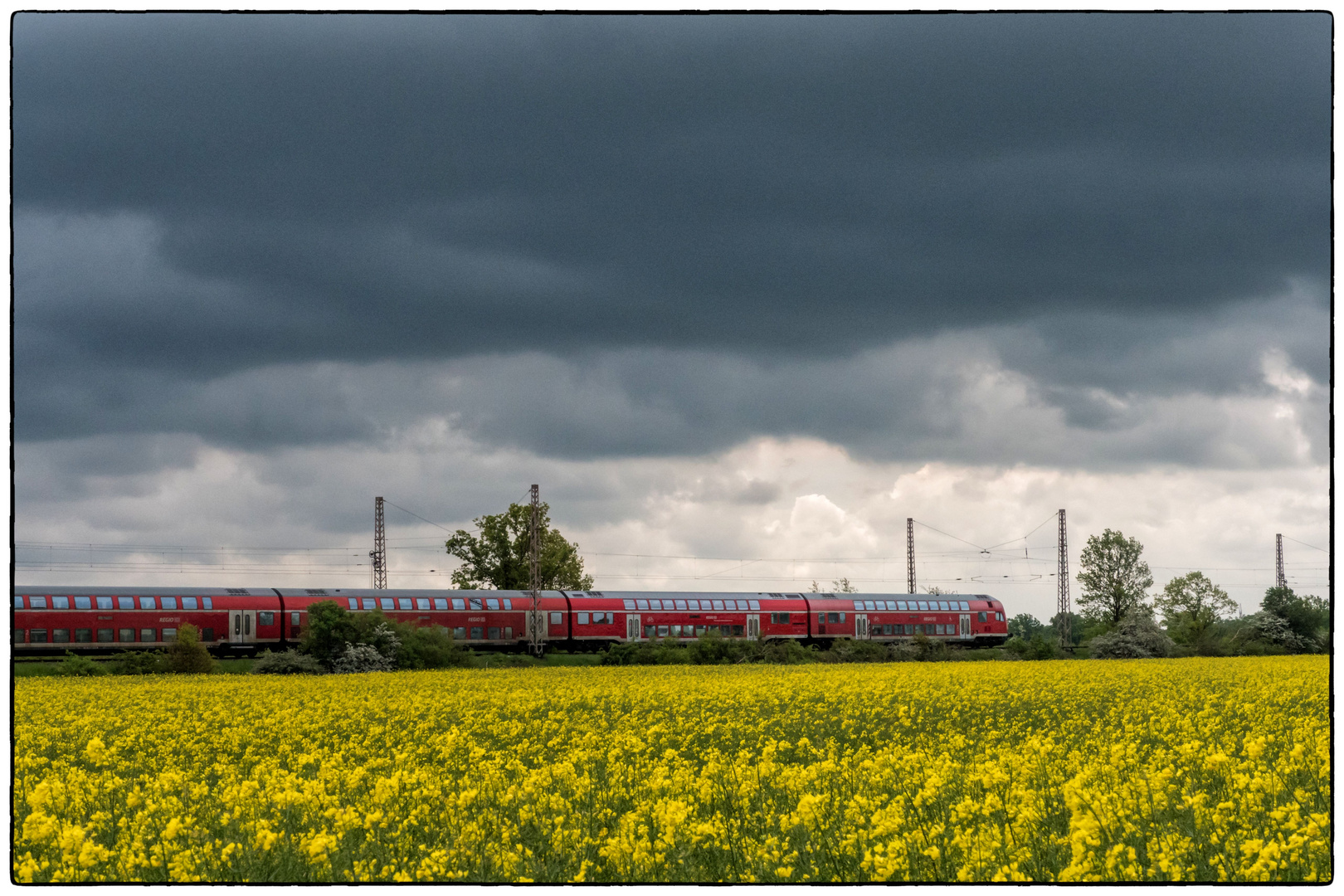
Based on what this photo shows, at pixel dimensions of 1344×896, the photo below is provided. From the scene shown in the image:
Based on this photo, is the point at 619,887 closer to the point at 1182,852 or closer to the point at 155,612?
the point at 1182,852

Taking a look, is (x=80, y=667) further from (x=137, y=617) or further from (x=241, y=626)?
(x=241, y=626)

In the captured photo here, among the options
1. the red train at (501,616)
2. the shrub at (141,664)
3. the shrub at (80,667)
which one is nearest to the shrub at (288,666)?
the shrub at (141,664)

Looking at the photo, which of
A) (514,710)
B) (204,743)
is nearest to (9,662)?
(204,743)

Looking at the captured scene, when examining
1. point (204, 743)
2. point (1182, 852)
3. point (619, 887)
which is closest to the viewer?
point (619, 887)

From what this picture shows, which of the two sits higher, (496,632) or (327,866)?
(327,866)

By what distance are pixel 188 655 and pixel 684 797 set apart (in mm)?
36518

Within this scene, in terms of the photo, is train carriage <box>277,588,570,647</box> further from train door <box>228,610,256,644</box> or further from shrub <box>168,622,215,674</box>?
shrub <box>168,622,215,674</box>

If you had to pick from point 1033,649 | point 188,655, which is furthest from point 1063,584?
point 188,655

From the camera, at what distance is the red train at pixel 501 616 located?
4797cm

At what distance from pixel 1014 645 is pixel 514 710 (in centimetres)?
4641

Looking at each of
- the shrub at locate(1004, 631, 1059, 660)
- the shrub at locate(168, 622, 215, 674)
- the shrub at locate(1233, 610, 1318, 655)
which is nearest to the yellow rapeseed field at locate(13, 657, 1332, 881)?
the shrub at locate(168, 622, 215, 674)

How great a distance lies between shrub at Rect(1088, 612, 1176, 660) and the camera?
56.8 metres

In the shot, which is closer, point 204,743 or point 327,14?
point 327,14

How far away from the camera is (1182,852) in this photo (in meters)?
7.30
